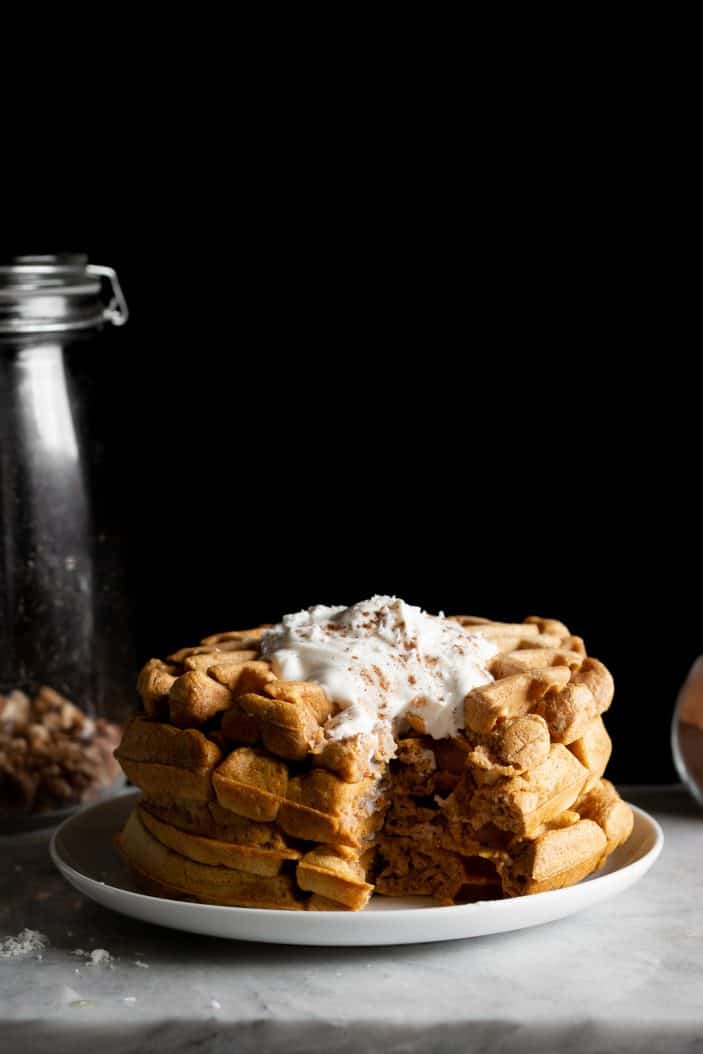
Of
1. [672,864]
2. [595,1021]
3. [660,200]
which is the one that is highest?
[660,200]

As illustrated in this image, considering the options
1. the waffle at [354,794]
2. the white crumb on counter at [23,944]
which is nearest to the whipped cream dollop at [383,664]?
the waffle at [354,794]

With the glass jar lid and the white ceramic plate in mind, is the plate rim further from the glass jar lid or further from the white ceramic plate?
Answer: the glass jar lid

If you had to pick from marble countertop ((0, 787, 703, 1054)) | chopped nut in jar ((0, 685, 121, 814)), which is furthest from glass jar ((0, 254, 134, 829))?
marble countertop ((0, 787, 703, 1054))

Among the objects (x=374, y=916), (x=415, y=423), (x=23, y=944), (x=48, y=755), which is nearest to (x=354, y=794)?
(x=374, y=916)

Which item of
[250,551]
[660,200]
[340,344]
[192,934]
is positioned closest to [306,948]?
[192,934]

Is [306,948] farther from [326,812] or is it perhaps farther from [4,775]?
[4,775]

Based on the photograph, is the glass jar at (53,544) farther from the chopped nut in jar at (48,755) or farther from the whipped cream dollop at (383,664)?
the whipped cream dollop at (383,664)
